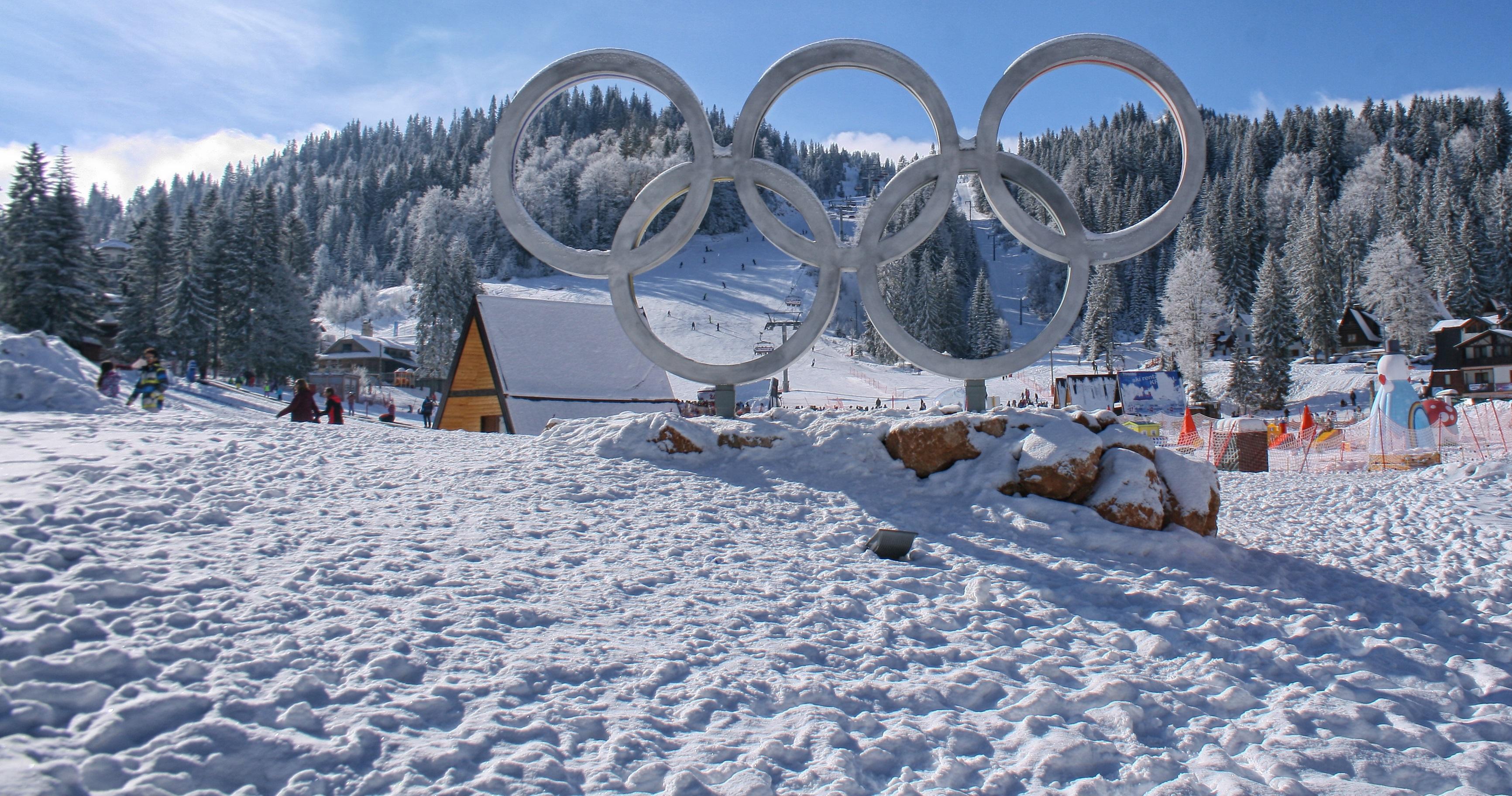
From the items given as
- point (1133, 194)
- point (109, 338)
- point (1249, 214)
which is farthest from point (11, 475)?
point (1133, 194)

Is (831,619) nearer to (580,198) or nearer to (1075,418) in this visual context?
(1075,418)

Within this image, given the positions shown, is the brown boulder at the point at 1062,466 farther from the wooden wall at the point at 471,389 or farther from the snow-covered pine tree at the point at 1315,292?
the snow-covered pine tree at the point at 1315,292

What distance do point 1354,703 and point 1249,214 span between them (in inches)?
3522

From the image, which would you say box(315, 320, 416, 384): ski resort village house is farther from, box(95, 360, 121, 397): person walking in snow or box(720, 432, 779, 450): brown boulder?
box(720, 432, 779, 450): brown boulder

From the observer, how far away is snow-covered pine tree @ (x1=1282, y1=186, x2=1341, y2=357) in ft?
201

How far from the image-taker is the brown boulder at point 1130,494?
8102 millimetres

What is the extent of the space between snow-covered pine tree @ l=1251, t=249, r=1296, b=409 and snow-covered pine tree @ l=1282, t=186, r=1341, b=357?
6863mm

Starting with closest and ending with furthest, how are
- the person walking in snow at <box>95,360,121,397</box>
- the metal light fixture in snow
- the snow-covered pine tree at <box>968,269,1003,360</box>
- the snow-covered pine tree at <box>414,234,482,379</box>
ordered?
the metal light fixture in snow < the person walking in snow at <box>95,360,121,397</box> < the snow-covered pine tree at <box>414,234,482,379</box> < the snow-covered pine tree at <box>968,269,1003,360</box>

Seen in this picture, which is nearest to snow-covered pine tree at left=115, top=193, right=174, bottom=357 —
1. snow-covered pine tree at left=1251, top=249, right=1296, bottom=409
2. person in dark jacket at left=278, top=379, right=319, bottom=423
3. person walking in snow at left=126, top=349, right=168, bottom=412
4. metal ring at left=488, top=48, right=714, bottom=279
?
person walking in snow at left=126, top=349, right=168, bottom=412

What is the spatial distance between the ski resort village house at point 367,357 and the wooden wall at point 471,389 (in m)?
52.3

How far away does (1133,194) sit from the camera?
308ft

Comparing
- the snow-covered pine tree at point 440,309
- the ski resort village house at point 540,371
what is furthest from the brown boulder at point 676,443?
the snow-covered pine tree at point 440,309

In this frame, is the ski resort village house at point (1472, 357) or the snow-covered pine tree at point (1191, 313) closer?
the ski resort village house at point (1472, 357)

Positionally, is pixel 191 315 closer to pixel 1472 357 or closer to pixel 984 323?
pixel 984 323
